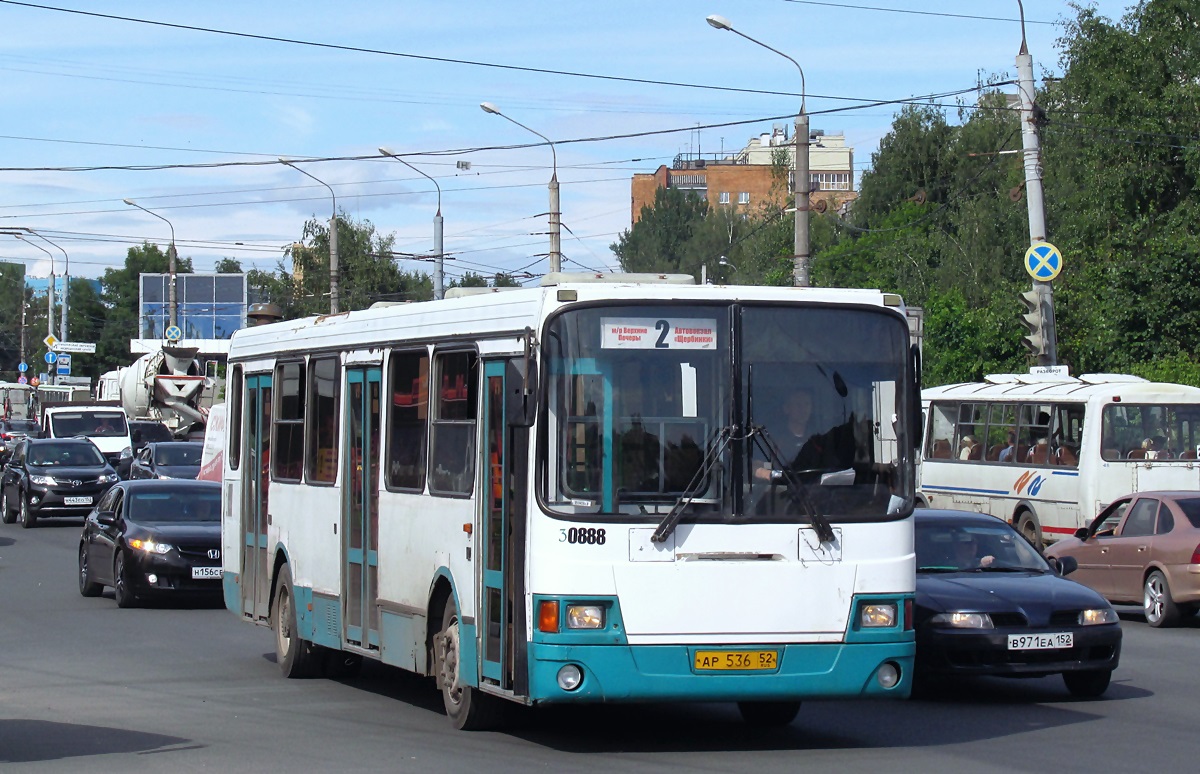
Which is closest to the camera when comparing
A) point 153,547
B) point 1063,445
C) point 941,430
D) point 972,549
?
point 972,549

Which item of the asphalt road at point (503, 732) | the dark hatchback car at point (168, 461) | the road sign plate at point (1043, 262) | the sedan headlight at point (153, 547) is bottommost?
the asphalt road at point (503, 732)

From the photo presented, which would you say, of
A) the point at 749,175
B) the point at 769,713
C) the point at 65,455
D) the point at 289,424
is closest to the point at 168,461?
the point at 65,455

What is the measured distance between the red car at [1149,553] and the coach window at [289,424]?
8922mm

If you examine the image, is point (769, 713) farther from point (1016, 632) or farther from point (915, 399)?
point (915, 399)

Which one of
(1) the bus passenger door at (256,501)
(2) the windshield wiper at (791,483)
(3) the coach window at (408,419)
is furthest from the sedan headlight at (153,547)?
(2) the windshield wiper at (791,483)

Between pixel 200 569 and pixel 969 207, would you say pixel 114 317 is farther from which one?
pixel 200 569

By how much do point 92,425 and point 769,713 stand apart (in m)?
37.0

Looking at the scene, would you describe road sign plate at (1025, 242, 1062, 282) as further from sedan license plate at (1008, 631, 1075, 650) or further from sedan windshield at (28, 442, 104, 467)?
sedan windshield at (28, 442, 104, 467)

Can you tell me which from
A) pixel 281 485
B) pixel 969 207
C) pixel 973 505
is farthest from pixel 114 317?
pixel 281 485

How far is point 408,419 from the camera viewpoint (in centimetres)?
1130

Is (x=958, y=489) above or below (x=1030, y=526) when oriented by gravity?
above

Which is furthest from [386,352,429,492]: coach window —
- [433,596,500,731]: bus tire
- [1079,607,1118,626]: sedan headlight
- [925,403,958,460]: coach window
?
[925,403,958,460]: coach window

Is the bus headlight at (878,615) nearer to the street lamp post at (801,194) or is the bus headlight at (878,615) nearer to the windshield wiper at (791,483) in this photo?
the windshield wiper at (791,483)

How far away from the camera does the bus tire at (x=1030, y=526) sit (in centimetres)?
2723
